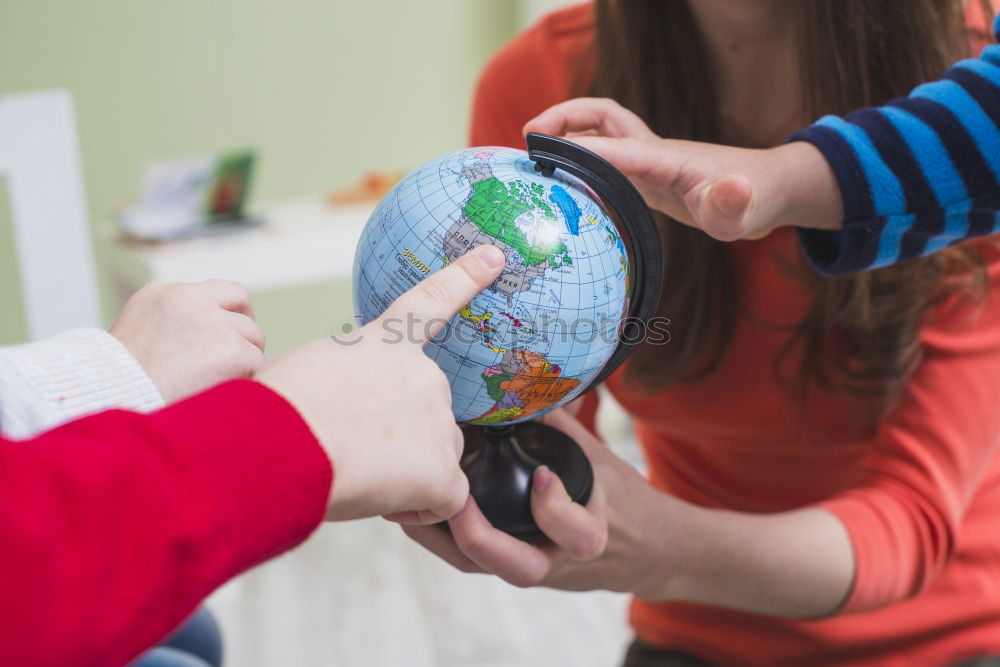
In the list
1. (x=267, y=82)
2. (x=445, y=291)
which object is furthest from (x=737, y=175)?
(x=267, y=82)

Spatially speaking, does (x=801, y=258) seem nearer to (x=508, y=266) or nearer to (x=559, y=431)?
(x=559, y=431)

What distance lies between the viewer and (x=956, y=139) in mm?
841

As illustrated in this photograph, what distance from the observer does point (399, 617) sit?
2.33 metres

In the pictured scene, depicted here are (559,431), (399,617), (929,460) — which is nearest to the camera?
(559,431)

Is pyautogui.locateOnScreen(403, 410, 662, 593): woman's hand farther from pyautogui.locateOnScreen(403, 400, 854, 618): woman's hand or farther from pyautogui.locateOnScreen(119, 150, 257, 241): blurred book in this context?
pyautogui.locateOnScreen(119, 150, 257, 241): blurred book

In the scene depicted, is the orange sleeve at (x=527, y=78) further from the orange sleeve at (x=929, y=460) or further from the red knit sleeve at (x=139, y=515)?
the red knit sleeve at (x=139, y=515)

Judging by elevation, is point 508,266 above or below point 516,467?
above

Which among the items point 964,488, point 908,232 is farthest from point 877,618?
point 908,232

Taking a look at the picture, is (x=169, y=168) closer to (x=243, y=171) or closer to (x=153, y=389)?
(x=243, y=171)

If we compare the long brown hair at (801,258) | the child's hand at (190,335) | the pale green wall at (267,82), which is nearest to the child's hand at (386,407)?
the child's hand at (190,335)

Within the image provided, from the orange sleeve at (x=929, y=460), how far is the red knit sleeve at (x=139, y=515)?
773mm

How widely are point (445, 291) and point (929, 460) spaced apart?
28.7 inches

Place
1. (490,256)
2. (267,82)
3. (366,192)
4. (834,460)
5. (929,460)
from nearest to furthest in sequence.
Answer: (490,256)
(929,460)
(834,460)
(366,192)
(267,82)

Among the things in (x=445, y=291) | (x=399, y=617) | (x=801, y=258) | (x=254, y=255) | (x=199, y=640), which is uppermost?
(x=445, y=291)
